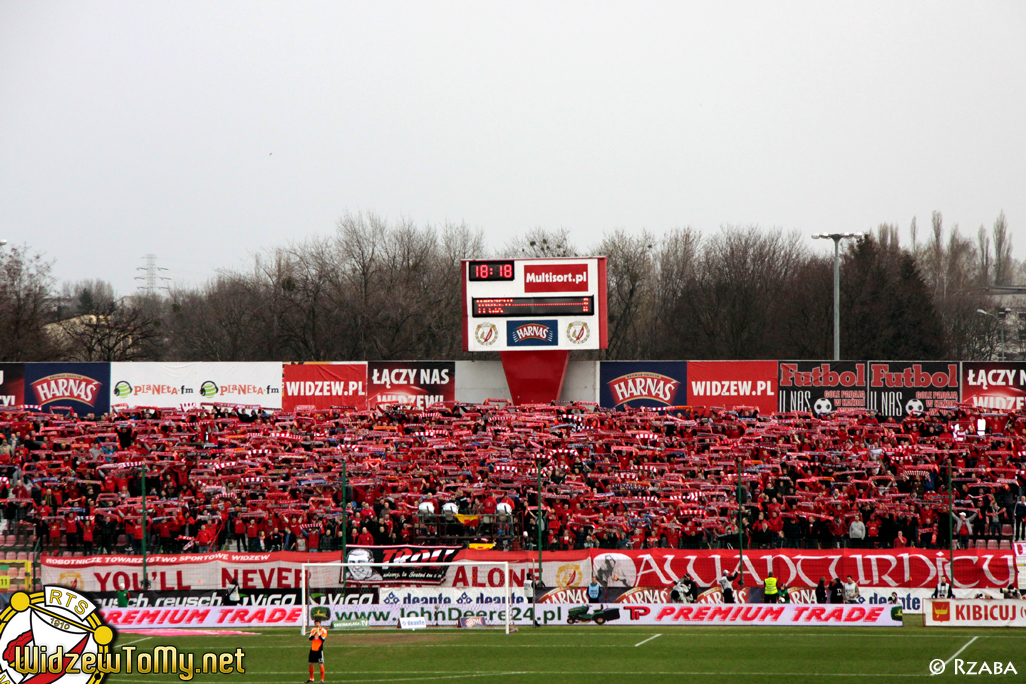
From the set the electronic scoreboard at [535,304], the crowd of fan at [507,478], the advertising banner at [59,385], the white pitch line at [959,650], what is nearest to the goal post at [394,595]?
the crowd of fan at [507,478]

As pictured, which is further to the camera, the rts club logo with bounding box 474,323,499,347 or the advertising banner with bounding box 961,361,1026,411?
the rts club logo with bounding box 474,323,499,347

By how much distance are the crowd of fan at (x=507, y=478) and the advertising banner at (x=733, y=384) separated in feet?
5.53

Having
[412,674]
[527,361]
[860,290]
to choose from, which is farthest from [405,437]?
[860,290]

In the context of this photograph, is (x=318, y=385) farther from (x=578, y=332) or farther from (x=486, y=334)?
(x=578, y=332)

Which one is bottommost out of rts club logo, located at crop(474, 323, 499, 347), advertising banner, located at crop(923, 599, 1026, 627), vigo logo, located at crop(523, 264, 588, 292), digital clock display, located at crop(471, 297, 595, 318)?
advertising banner, located at crop(923, 599, 1026, 627)

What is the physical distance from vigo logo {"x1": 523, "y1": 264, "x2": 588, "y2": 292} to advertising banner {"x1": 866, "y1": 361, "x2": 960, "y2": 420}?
11.7m

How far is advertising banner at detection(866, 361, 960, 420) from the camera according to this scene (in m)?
39.8

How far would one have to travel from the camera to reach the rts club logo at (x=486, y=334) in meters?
40.2

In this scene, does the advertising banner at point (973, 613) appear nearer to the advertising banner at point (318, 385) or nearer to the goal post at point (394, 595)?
the goal post at point (394, 595)

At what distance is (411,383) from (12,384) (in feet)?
53.8

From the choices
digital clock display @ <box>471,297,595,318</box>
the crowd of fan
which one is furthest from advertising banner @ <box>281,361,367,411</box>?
digital clock display @ <box>471,297,595,318</box>

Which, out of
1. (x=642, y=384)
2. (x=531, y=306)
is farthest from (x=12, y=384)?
(x=642, y=384)

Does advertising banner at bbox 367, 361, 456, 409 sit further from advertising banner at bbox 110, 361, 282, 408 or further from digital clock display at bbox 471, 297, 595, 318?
advertising banner at bbox 110, 361, 282, 408

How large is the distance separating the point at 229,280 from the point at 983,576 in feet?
229
